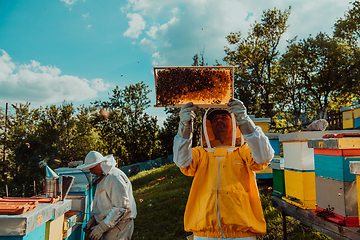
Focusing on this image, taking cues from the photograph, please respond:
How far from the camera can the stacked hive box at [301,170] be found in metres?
3.31

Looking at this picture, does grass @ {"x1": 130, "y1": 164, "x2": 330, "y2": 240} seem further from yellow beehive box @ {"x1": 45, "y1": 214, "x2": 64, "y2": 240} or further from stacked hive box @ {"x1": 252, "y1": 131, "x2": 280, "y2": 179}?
yellow beehive box @ {"x1": 45, "y1": 214, "x2": 64, "y2": 240}

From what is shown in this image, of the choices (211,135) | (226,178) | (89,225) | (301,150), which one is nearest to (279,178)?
(301,150)

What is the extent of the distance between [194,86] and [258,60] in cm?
2089

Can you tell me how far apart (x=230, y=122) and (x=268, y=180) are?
584 centimetres

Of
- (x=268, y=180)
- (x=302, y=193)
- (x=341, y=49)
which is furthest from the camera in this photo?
(x=341, y=49)

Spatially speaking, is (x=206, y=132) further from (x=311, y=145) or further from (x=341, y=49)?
(x=341, y=49)

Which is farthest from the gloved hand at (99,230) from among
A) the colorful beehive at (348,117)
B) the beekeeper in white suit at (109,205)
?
the colorful beehive at (348,117)

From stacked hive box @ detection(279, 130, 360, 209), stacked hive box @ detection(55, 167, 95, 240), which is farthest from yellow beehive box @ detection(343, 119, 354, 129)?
stacked hive box @ detection(55, 167, 95, 240)

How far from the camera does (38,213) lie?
1741 mm

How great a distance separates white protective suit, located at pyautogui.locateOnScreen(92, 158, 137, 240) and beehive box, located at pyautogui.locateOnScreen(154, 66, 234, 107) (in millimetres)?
1671

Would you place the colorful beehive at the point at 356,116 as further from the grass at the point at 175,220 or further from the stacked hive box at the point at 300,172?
the stacked hive box at the point at 300,172

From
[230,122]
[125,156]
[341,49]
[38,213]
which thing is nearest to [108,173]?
[38,213]

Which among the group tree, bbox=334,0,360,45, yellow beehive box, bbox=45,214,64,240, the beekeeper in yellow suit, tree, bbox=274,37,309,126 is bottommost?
yellow beehive box, bbox=45,214,64,240

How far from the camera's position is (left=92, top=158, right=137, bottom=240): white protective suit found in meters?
3.18
